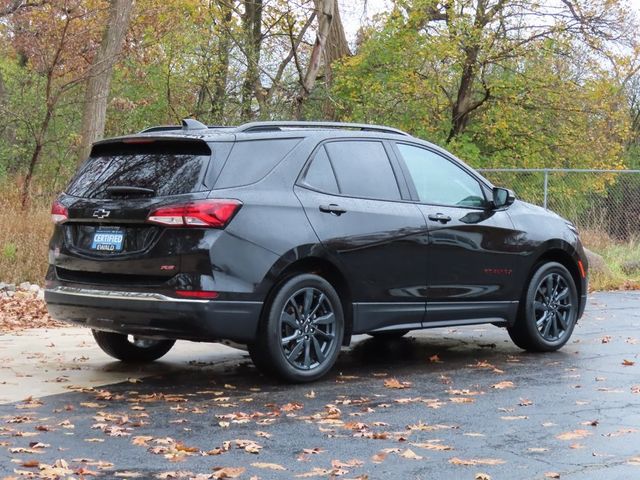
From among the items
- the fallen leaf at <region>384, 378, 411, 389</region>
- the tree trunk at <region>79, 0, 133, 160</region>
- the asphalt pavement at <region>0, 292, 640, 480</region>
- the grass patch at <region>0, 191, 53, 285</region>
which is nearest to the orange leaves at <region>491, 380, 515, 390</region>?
the asphalt pavement at <region>0, 292, 640, 480</region>

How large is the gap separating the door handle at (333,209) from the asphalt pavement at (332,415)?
1.24 metres

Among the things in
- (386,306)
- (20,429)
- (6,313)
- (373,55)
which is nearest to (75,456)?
(20,429)

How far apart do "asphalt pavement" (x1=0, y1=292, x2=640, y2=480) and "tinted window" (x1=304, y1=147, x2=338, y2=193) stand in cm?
143

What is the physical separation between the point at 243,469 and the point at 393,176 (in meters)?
3.74

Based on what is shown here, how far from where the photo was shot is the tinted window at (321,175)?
7.80 metres

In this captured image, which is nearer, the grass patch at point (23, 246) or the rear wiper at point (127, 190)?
the rear wiper at point (127, 190)

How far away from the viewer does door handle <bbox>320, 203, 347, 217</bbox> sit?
25.3 ft

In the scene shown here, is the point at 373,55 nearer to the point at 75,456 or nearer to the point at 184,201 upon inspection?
the point at 184,201

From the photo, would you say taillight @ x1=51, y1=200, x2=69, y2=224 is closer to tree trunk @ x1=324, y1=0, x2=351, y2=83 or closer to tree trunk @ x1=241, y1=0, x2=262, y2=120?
tree trunk @ x1=241, y1=0, x2=262, y2=120

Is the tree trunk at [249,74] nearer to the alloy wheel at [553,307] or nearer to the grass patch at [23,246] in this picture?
the grass patch at [23,246]

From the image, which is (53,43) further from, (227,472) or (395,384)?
(227,472)

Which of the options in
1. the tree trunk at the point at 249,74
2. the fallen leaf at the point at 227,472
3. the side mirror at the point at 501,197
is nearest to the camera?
the fallen leaf at the point at 227,472

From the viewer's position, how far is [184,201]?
7113 millimetres

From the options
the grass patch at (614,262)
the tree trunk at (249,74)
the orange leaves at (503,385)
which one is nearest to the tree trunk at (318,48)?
the tree trunk at (249,74)
